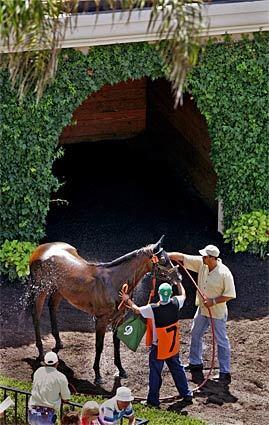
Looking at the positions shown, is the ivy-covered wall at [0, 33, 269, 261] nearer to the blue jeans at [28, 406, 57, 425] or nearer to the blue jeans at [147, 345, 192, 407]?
the blue jeans at [147, 345, 192, 407]

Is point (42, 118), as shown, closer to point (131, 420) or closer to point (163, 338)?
point (163, 338)

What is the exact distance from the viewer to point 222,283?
12.1 meters

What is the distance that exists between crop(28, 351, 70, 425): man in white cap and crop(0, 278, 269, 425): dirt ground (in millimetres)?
1522

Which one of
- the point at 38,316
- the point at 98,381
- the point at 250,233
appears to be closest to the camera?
the point at 98,381

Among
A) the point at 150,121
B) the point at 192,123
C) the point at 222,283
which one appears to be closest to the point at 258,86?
the point at 192,123

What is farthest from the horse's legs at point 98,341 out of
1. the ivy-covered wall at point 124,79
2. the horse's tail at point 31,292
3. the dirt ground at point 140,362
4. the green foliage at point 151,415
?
the ivy-covered wall at point 124,79

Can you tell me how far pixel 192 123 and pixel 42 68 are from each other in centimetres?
798

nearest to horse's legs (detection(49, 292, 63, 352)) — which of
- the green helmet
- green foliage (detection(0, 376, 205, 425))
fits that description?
green foliage (detection(0, 376, 205, 425))

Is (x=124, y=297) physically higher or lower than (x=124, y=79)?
Result: lower

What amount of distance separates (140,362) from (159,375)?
1.24 meters

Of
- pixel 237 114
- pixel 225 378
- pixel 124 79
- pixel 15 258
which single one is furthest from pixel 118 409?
pixel 237 114

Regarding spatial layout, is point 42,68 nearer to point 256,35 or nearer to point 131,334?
point 131,334

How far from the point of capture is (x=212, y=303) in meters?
12.1

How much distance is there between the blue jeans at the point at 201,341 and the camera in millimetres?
12234
